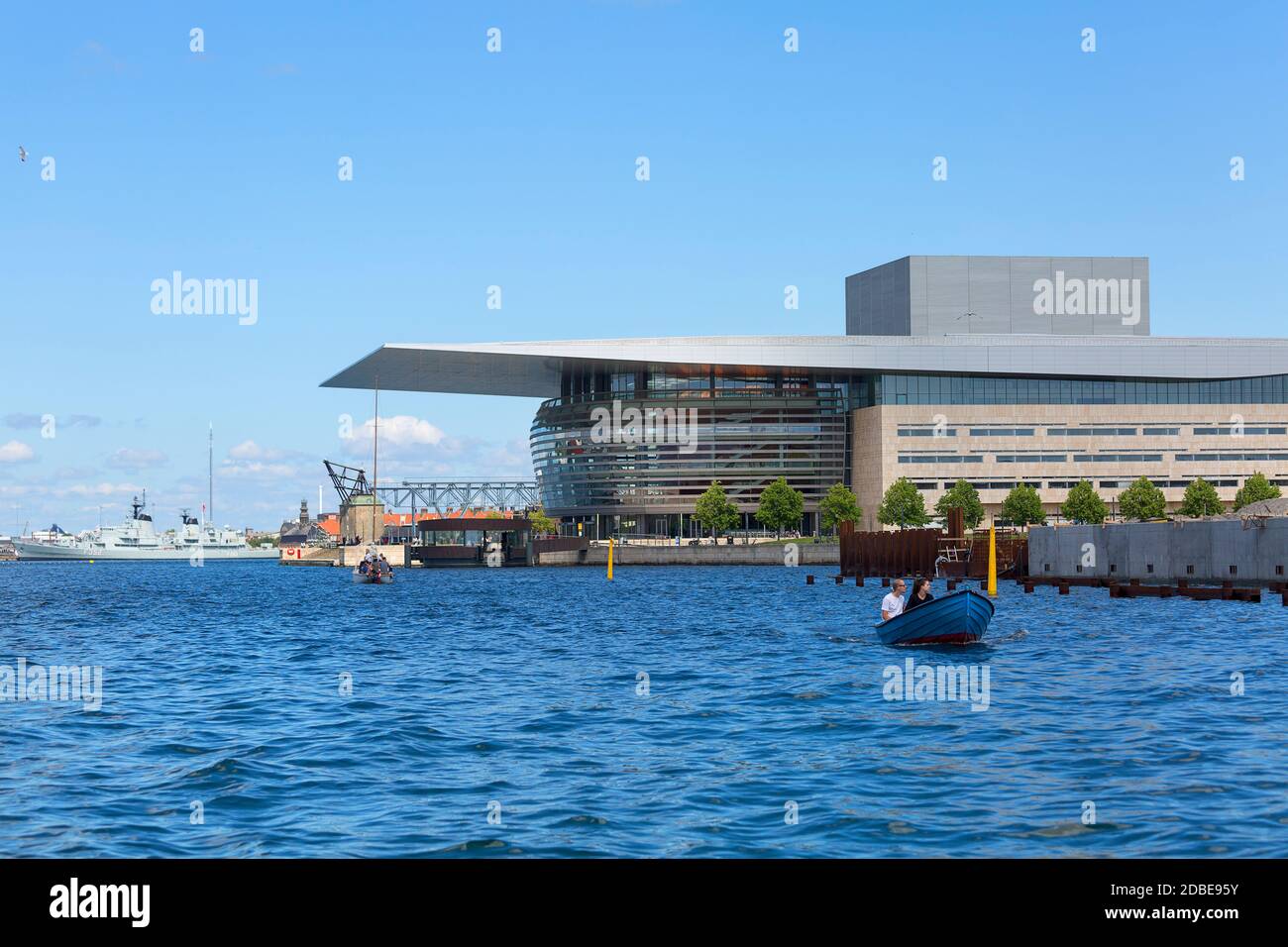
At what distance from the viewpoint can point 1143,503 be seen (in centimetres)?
13425

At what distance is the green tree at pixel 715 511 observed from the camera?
522ft

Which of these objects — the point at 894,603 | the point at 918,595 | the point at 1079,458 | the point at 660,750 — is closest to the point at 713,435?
the point at 1079,458

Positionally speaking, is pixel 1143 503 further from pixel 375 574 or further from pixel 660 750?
pixel 660 750

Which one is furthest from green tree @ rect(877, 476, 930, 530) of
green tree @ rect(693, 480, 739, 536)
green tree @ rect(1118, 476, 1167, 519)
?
green tree @ rect(1118, 476, 1167, 519)

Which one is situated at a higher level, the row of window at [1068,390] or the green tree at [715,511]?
the row of window at [1068,390]

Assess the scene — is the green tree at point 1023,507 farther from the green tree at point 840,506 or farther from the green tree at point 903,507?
the green tree at point 840,506

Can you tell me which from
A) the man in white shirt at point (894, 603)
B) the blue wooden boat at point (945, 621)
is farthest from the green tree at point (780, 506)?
the blue wooden boat at point (945, 621)

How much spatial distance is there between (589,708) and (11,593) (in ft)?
274

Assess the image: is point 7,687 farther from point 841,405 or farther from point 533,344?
point 841,405

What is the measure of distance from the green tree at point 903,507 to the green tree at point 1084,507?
51.2ft

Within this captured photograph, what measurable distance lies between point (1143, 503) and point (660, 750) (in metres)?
126

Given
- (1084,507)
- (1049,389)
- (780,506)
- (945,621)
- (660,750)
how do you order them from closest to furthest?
(660,750), (945,621), (1084,507), (780,506), (1049,389)

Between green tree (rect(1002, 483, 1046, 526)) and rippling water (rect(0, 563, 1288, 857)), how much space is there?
349 feet
